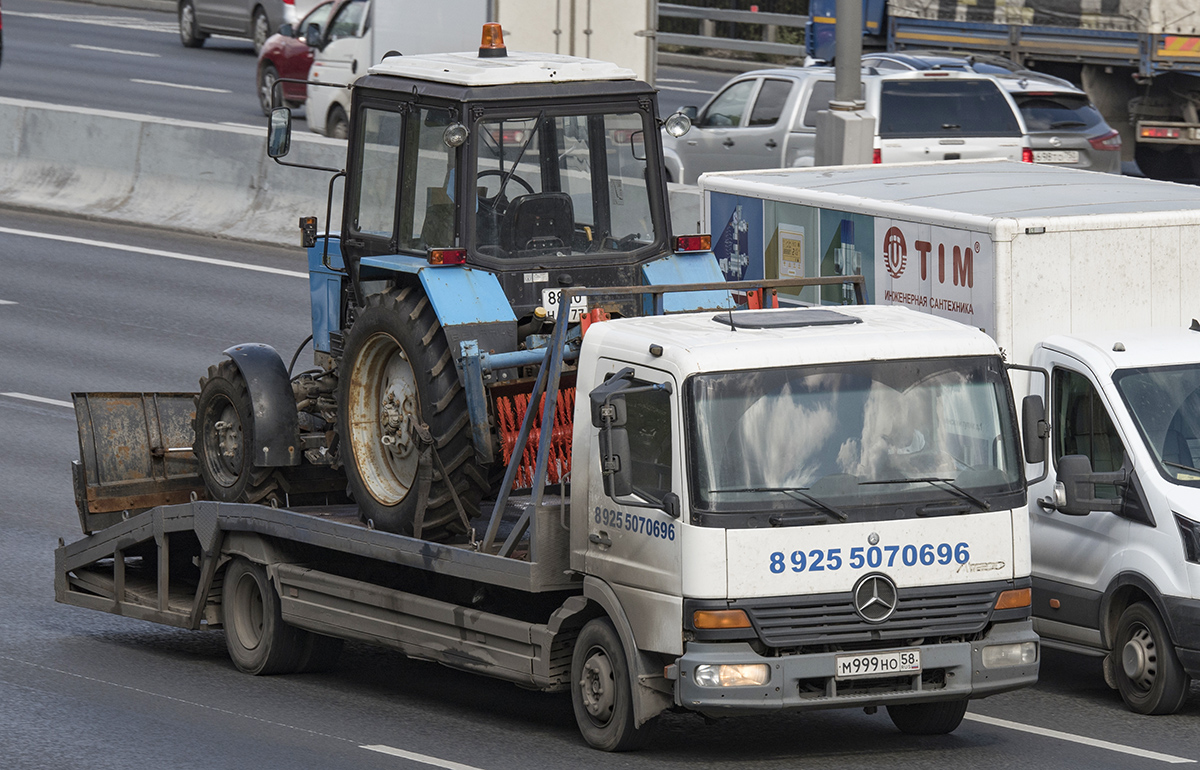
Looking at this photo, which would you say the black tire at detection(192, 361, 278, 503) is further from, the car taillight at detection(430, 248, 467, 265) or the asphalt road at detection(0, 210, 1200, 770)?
the car taillight at detection(430, 248, 467, 265)

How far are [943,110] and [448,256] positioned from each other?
1170 centimetres

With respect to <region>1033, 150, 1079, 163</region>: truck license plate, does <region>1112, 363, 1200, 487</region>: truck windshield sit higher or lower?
lower

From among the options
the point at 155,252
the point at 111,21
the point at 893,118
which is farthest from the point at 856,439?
the point at 111,21

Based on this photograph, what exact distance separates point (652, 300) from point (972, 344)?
1963mm

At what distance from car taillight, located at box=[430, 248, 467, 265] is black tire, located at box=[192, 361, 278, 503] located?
1.76m

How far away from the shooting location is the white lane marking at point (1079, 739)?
29.1 ft

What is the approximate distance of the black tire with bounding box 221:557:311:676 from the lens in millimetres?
10844

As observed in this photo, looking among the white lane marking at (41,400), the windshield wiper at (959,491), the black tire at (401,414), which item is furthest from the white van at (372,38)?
the windshield wiper at (959,491)

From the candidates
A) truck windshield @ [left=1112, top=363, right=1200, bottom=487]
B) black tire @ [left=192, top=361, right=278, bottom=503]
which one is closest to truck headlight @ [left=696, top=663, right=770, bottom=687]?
truck windshield @ [left=1112, top=363, right=1200, bottom=487]

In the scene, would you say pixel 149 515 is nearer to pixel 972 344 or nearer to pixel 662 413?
pixel 662 413

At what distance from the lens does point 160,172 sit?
23.6 meters

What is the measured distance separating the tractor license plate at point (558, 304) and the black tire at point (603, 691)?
Result: 163 centimetres

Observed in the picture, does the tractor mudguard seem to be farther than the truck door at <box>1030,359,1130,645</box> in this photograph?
Yes

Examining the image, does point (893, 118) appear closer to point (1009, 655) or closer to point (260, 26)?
point (1009, 655)
